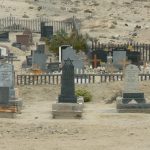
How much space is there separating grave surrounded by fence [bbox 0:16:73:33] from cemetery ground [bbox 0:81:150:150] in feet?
75.3

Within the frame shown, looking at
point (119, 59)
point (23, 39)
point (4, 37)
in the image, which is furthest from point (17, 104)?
point (4, 37)

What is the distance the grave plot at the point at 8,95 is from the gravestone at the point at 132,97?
2.69 meters

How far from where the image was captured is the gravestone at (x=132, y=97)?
18188 millimetres

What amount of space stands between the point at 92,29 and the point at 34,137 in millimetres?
29455

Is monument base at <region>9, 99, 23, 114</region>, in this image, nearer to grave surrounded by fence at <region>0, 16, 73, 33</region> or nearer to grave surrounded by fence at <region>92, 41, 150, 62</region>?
grave surrounded by fence at <region>92, 41, 150, 62</region>

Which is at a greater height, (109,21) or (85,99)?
(109,21)

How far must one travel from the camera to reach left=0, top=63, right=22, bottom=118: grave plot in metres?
17.5

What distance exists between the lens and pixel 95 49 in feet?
96.6

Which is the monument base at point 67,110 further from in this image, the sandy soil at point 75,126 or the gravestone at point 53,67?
the gravestone at point 53,67

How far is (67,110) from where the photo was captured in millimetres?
17516

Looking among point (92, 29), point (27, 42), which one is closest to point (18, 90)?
point (27, 42)

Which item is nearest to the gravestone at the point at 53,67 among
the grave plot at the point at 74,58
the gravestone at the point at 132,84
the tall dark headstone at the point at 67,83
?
the grave plot at the point at 74,58

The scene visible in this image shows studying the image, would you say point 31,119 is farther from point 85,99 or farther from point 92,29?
point 92,29

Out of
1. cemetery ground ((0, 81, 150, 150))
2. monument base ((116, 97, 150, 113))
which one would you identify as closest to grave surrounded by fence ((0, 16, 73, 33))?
cemetery ground ((0, 81, 150, 150))
